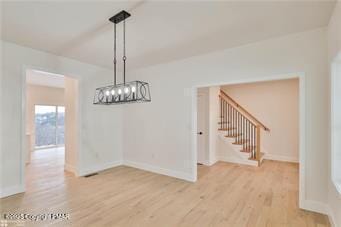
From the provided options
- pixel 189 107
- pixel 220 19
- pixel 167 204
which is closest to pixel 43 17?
pixel 220 19

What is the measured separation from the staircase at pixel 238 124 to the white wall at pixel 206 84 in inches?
90.2

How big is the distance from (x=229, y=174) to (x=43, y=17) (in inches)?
187

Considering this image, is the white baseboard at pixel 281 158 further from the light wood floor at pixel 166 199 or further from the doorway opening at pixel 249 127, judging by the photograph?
the light wood floor at pixel 166 199

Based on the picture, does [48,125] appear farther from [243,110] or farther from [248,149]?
[248,149]

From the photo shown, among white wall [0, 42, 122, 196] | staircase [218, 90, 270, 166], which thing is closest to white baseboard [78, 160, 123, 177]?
white wall [0, 42, 122, 196]

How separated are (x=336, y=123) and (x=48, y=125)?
10348 mm

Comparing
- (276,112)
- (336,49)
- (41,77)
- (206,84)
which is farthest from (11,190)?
(276,112)

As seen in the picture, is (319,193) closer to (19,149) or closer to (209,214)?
(209,214)

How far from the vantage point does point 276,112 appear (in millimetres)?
5977

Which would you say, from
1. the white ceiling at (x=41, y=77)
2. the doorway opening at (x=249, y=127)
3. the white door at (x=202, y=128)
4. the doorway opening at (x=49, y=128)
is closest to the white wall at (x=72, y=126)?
the doorway opening at (x=49, y=128)

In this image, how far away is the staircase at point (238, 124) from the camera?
19.0 ft

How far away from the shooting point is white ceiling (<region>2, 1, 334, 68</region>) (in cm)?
219

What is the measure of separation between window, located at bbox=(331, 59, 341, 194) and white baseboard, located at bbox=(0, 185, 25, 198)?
16.6 feet

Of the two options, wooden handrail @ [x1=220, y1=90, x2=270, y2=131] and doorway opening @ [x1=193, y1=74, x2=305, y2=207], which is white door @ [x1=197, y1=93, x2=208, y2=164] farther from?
wooden handrail @ [x1=220, y1=90, x2=270, y2=131]
